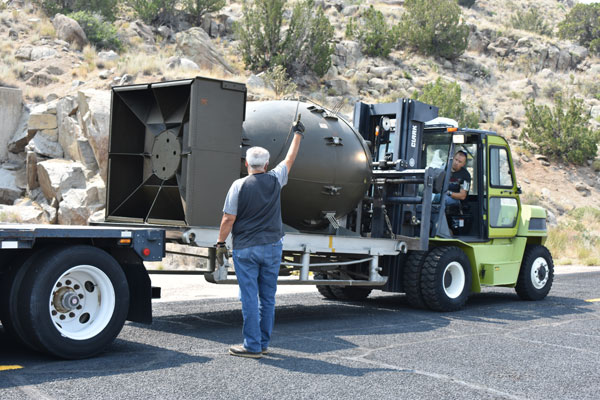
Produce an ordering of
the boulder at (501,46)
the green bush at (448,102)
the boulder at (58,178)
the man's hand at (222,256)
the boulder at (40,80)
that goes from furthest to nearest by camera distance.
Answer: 1. the boulder at (501,46)
2. the green bush at (448,102)
3. the boulder at (40,80)
4. the boulder at (58,178)
5. the man's hand at (222,256)

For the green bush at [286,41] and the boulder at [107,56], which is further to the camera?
the green bush at [286,41]

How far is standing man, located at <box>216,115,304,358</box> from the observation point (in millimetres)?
6773

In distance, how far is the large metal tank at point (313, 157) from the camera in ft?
A: 30.4

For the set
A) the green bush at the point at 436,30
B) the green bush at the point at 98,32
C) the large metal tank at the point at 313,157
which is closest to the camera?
the large metal tank at the point at 313,157

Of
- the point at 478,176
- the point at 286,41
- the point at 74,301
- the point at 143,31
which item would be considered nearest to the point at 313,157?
the point at 478,176

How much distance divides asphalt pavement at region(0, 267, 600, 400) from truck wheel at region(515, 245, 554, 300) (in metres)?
1.11

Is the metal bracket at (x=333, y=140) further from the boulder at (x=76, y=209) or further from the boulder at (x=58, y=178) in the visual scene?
the boulder at (x=58, y=178)

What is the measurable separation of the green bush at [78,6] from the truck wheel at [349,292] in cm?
2756

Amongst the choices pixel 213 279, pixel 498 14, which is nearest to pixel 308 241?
pixel 213 279

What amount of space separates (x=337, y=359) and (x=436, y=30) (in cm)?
3804

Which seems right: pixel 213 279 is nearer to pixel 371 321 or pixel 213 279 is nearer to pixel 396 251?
pixel 371 321

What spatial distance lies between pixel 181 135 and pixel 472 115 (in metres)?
24.9

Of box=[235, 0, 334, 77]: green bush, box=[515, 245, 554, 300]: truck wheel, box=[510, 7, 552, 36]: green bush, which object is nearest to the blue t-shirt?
box=[515, 245, 554, 300]: truck wheel

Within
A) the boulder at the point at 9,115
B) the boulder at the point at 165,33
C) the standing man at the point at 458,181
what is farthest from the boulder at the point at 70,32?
the standing man at the point at 458,181
